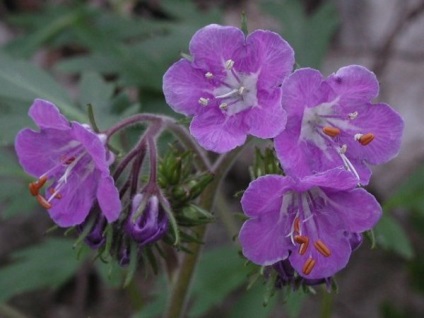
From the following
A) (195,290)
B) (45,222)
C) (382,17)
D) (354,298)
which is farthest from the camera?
(382,17)

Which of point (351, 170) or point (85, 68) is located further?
point (85, 68)

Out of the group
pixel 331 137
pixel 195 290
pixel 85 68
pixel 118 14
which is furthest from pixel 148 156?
pixel 118 14

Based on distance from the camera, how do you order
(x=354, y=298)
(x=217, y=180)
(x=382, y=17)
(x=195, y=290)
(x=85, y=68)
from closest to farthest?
(x=217, y=180) < (x=195, y=290) < (x=85, y=68) < (x=354, y=298) < (x=382, y=17)

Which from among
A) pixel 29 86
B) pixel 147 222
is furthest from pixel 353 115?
pixel 29 86

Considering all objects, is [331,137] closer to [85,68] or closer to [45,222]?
[85,68]

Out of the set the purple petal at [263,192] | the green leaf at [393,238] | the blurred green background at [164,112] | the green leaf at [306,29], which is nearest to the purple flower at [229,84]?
the purple petal at [263,192]

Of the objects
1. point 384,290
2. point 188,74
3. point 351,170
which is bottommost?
point 384,290

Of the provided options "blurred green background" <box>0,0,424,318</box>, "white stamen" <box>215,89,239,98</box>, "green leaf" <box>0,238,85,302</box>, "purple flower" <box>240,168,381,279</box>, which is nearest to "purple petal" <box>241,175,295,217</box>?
"purple flower" <box>240,168,381,279</box>

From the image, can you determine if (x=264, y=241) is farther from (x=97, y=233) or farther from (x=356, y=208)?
(x=97, y=233)

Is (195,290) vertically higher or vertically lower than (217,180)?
lower
